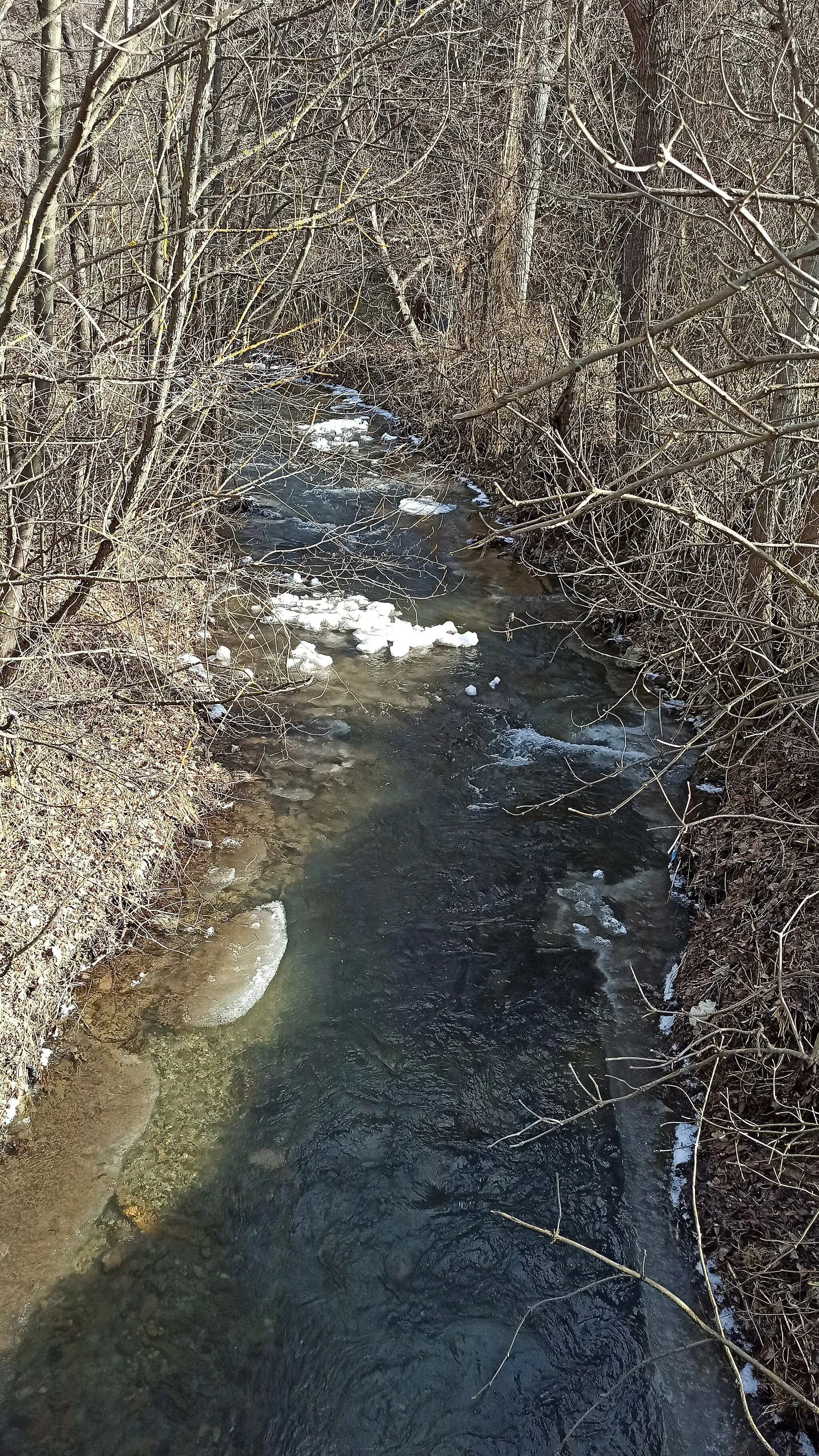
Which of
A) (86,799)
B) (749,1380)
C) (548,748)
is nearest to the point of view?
(749,1380)

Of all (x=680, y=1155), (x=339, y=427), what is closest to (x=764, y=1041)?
(x=680, y=1155)

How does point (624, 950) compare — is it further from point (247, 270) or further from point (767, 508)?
point (247, 270)

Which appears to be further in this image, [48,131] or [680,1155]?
[48,131]

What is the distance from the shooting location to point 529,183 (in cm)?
1343

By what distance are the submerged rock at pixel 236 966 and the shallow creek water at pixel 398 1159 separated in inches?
3.2

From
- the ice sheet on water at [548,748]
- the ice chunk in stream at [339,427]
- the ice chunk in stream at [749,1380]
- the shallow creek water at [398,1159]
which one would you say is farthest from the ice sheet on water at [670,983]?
the ice chunk in stream at [339,427]

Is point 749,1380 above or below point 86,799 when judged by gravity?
below

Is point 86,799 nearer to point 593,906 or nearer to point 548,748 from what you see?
point 593,906

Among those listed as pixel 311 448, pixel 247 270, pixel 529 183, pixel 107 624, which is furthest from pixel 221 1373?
pixel 529 183

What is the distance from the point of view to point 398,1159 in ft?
16.1

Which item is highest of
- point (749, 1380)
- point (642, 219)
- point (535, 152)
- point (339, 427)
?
point (535, 152)

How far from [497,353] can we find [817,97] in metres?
8.11

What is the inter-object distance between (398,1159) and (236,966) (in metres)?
1.59

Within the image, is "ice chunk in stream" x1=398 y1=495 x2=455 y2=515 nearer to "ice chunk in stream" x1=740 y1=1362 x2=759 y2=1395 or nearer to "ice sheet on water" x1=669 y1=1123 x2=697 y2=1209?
"ice sheet on water" x1=669 y1=1123 x2=697 y2=1209
